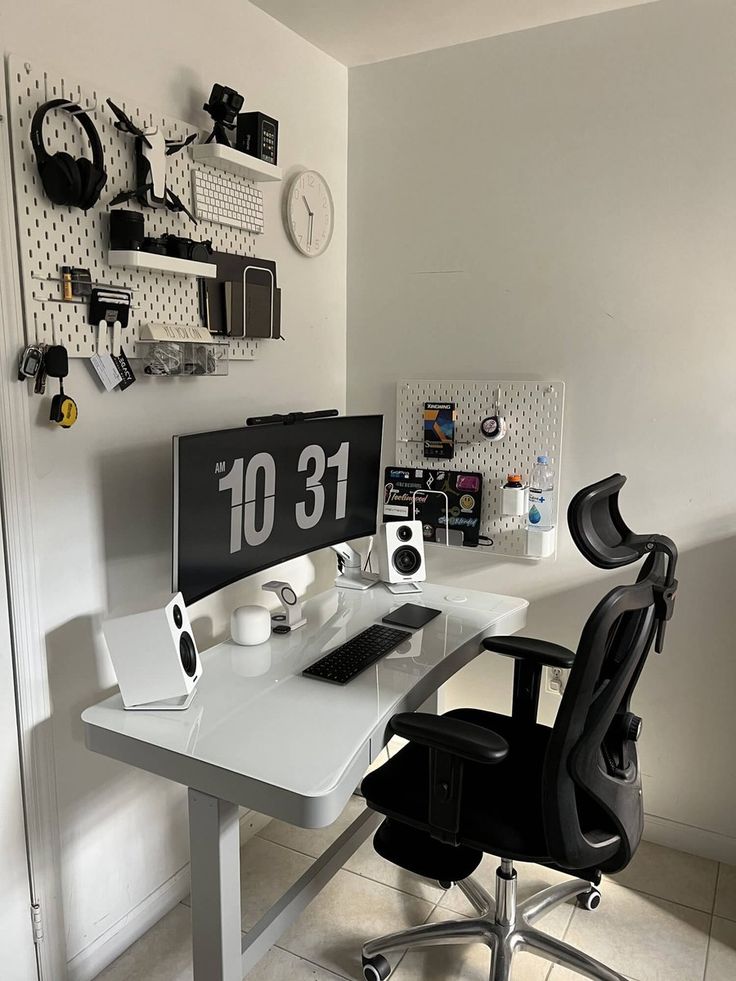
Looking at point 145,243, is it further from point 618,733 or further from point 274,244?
point 618,733

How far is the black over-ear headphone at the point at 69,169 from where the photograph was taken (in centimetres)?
161

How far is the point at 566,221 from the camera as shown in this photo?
243 cm

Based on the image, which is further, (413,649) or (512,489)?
(512,489)

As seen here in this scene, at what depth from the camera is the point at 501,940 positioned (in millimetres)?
1939

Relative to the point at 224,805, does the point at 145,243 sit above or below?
above

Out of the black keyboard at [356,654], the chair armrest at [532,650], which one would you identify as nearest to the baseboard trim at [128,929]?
the black keyboard at [356,654]

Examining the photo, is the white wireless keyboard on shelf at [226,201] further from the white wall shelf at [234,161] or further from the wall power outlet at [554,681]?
the wall power outlet at [554,681]

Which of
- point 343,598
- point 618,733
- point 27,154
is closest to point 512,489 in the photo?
point 343,598

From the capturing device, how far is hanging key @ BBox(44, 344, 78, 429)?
1.65 metres

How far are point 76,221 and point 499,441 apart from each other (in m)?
1.48

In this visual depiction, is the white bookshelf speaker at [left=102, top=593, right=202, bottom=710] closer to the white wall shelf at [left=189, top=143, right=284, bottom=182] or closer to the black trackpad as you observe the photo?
the black trackpad

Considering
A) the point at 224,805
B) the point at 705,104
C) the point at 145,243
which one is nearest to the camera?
the point at 224,805

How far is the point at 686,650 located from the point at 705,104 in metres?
1.64

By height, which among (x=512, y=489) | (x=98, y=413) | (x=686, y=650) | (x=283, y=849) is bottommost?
(x=283, y=849)
